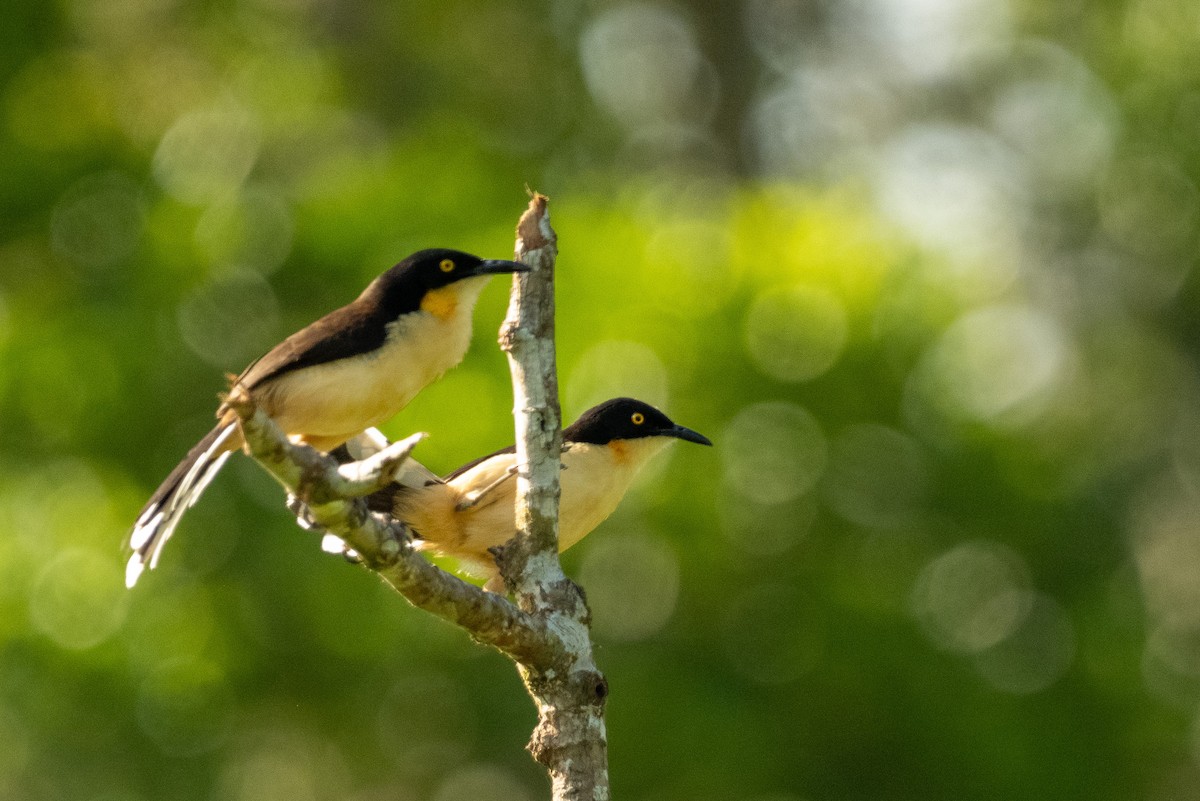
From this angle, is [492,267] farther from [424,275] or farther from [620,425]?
[620,425]

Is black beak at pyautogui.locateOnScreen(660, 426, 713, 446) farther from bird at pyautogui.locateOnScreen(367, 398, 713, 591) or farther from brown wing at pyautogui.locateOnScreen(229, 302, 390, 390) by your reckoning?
brown wing at pyautogui.locateOnScreen(229, 302, 390, 390)

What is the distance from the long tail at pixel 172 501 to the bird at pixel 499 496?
0.99 metres

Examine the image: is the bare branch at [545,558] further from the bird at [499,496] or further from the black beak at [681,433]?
the black beak at [681,433]

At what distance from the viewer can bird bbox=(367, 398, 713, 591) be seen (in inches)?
283

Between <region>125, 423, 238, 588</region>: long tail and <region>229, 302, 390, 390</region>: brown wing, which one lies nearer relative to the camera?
<region>125, 423, 238, 588</region>: long tail

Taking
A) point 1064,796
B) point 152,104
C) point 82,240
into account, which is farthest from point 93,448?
point 1064,796

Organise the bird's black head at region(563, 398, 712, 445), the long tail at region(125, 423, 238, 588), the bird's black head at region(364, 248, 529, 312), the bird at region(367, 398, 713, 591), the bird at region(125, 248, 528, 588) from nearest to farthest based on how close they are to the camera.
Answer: the long tail at region(125, 423, 238, 588) < the bird at region(125, 248, 528, 588) < the bird's black head at region(364, 248, 529, 312) < the bird at region(367, 398, 713, 591) < the bird's black head at region(563, 398, 712, 445)

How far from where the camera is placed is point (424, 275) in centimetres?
708

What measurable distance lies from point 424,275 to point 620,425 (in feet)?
4.50

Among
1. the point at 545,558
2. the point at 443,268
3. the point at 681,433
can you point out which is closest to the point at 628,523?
the point at 681,433

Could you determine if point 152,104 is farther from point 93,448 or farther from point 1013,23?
point 1013,23

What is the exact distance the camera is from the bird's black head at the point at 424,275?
7.02 metres

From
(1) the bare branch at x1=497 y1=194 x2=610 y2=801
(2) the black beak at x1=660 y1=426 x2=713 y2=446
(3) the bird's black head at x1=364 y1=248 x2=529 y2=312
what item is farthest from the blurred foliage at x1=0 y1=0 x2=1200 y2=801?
(1) the bare branch at x1=497 y1=194 x2=610 y2=801

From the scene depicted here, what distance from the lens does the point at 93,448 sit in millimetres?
15914
